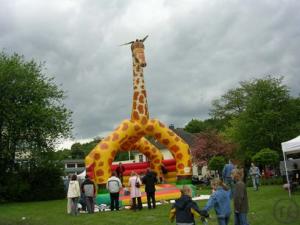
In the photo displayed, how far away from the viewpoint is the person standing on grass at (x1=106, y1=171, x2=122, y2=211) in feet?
61.0

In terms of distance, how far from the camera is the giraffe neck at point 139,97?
24570 millimetres

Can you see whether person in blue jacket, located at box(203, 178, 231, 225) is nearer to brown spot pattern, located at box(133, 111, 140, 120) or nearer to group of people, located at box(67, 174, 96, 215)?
group of people, located at box(67, 174, 96, 215)

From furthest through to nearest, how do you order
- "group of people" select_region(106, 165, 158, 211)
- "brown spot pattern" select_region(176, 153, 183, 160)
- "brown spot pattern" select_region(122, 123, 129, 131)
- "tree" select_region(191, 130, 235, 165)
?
"tree" select_region(191, 130, 235, 165) < "brown spot pattern" select_region(176, 153, 183, 160) < "brown spot pattern" select_region(122, 123, 129, 131) < "group of people" select_region(106, 165, 158, 211)

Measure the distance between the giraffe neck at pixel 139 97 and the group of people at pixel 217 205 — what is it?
1406 centimetres

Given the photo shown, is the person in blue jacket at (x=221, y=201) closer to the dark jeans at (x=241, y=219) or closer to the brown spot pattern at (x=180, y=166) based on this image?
the dark jeans at (x=241, y=219)

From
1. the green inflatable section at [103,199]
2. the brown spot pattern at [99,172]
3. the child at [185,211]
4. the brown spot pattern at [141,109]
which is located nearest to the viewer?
the child at [185,211]

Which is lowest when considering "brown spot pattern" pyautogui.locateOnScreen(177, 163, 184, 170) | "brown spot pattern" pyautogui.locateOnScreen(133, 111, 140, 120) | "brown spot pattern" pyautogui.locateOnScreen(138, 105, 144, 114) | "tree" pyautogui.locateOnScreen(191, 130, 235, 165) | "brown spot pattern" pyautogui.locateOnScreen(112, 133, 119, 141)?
"brown spot pattern" pyautogui.locateOnScreen(177, 163, 184, 170)

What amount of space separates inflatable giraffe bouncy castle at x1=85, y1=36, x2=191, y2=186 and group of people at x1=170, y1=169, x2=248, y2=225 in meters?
12.0

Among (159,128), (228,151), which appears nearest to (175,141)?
(159,128)

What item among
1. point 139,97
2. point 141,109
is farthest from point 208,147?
point 141,109

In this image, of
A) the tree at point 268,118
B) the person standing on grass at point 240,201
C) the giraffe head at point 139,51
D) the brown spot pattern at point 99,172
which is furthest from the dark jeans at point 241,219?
the tree at point 268,118

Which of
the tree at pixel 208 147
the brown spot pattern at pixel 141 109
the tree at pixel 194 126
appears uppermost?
the tree at pixel 194 126

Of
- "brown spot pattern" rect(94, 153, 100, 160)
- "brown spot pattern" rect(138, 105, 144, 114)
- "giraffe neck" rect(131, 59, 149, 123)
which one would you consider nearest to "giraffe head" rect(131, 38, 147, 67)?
"giraffe neck" rect(131, 59, 149, 123)

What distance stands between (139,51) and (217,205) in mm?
16124
